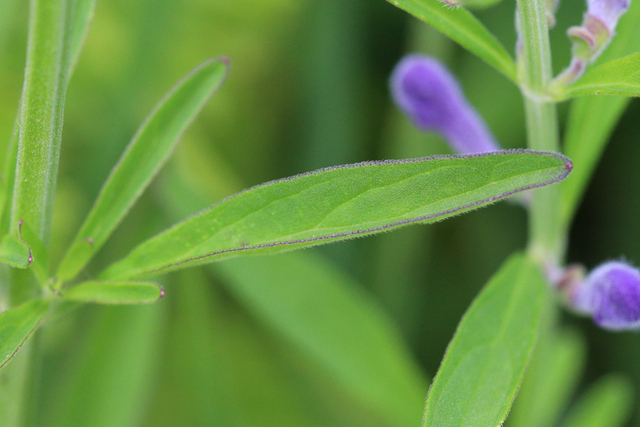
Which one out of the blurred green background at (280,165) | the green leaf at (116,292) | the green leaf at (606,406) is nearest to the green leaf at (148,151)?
the green leaf at (116,292)

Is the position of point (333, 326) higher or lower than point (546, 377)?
higher

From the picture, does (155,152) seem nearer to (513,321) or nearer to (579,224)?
(513,321)

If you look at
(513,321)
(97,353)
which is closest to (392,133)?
(97,353)

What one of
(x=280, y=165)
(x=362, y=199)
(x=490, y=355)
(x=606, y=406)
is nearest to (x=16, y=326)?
(x=362, y=199)

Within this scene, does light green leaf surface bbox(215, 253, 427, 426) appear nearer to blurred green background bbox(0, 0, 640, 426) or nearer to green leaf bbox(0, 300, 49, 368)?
blurred green background bbox(0, 0, 640, 426)

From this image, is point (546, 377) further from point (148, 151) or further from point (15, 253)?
point (15, 253)

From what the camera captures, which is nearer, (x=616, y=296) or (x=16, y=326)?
(x=16, y=326)
